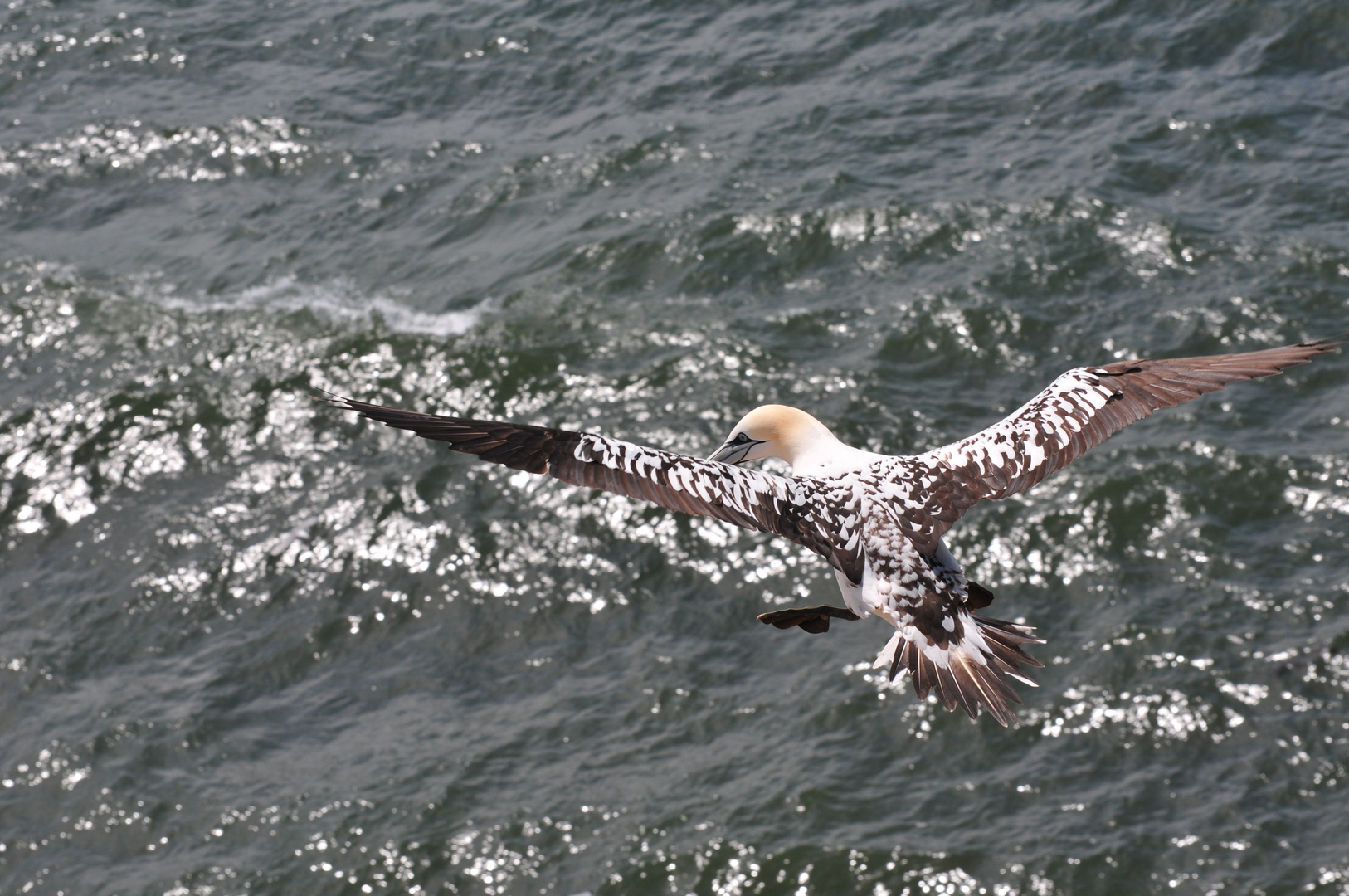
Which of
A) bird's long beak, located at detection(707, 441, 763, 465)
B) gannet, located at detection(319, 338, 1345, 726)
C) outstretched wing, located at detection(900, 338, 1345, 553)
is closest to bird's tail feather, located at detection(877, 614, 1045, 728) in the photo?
gannet, located at detection(319, 338, 1345, 726)

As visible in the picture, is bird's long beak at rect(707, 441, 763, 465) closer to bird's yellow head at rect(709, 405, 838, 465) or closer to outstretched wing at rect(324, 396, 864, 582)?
bird's yellow head at rect(709, 405, 838, 465)

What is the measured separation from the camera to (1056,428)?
612 cm

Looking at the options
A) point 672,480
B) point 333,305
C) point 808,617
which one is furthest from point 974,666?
point 333,305

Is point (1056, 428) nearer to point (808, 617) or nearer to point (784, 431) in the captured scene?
point (784, 431)

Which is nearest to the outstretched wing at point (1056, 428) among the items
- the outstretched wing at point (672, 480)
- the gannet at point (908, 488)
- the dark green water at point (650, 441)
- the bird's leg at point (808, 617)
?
the gannet at point (908, 488)

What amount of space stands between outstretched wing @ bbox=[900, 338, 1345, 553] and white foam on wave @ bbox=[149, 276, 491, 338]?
785cm

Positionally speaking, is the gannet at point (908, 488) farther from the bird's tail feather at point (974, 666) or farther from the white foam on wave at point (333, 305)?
the white foam on wave at point (333, 305)

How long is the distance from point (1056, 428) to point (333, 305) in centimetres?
922

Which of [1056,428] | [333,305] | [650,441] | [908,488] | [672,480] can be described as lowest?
[650,441]

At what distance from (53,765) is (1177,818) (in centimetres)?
770

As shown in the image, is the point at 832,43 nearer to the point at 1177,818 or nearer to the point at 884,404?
the point at 884,404

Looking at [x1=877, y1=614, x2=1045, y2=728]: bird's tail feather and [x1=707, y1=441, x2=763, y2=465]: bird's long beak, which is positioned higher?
[x1=707, y1=441, x2=763, y2=465]: bird's long beak

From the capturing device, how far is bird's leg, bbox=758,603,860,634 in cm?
571

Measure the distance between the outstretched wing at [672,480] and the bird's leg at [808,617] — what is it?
20 centimetres
